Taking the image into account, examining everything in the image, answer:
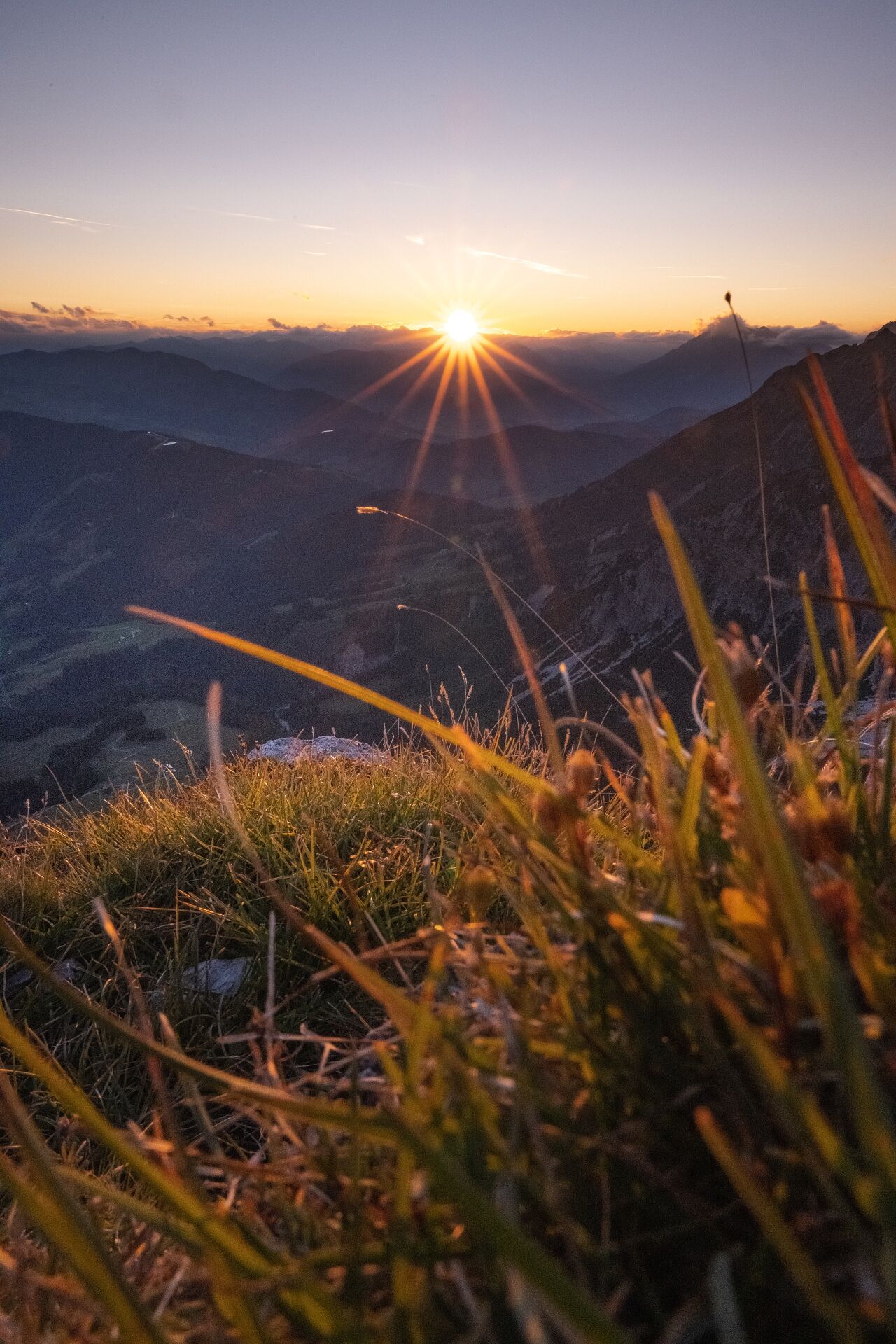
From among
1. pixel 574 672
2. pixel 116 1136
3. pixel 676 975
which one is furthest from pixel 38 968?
pixel 574 672

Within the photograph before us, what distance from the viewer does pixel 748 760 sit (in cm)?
68

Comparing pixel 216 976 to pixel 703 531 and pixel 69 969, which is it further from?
pixel 703 531

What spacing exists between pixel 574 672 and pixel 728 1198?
3432 inches

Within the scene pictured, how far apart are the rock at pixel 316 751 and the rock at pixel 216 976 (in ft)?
7.90

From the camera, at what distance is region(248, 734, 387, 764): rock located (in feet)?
21.5

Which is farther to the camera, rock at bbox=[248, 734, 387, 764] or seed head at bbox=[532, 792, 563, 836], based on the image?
rock at bbox=[248, 734, 387, 764]

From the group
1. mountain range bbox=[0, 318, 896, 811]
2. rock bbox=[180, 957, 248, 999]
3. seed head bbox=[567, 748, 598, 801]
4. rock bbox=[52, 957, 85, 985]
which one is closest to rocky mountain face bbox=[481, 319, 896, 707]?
mountain range bbox=[0, 318, 896, 811]

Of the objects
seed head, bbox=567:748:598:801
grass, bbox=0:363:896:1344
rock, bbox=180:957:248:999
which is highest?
seed head, bbox=567:748:598:801

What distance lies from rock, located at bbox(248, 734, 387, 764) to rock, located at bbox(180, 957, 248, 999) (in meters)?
2.41

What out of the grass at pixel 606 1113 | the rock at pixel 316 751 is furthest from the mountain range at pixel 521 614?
the grass at pixel 606 1113

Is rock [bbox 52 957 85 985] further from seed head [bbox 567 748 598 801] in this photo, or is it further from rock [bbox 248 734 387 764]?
seed head [bbox 567 748 598 801]

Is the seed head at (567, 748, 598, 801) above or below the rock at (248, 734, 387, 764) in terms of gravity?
above

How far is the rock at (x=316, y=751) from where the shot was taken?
6.54 metres

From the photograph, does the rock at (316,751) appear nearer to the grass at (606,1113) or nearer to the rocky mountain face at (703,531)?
the grass at (606,1113)
